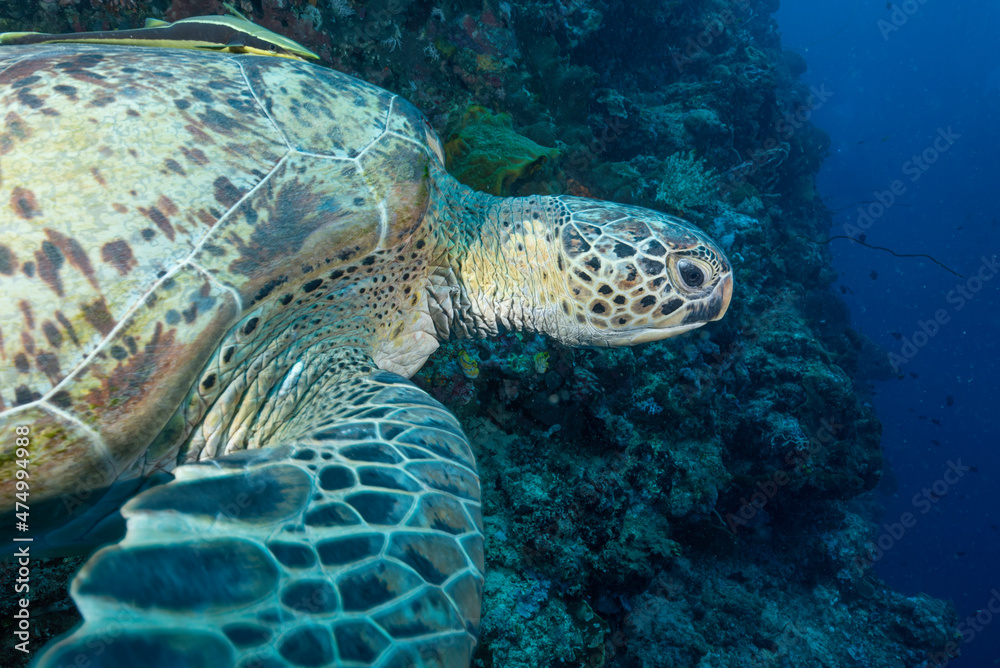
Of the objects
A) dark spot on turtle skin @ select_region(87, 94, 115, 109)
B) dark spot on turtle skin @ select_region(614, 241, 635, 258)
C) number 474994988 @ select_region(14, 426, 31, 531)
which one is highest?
dark spot on turtle skin @ select_region(614, 241, 635, 258)

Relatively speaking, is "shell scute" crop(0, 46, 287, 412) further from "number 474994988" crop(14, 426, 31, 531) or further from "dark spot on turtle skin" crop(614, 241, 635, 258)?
"dark spot on turtle skin" crop(614, 241, 635, 258)

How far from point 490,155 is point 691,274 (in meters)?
1.69

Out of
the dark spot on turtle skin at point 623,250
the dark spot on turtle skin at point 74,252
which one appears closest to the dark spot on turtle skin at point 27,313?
the dark spot on turtle skin at point 74,252

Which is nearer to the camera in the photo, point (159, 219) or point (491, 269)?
point (159, 219)

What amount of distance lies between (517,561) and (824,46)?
66857mm

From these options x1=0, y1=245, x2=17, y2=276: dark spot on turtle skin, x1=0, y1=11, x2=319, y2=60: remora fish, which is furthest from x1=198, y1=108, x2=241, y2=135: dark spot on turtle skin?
x1=0, y1=11, x2=319, y2=60: remora fish

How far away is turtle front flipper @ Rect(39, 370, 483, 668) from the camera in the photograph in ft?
1.97

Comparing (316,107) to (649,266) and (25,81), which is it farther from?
(649,266)

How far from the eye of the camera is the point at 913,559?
48.1 feet

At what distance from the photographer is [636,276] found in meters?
1.80

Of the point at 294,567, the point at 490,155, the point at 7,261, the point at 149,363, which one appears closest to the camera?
the point at 294,567

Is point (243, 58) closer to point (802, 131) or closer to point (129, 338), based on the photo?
point (129, 338)

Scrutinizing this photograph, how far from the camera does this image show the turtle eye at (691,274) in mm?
1833

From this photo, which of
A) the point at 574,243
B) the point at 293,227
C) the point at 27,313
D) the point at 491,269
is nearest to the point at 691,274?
the point at 574,243
